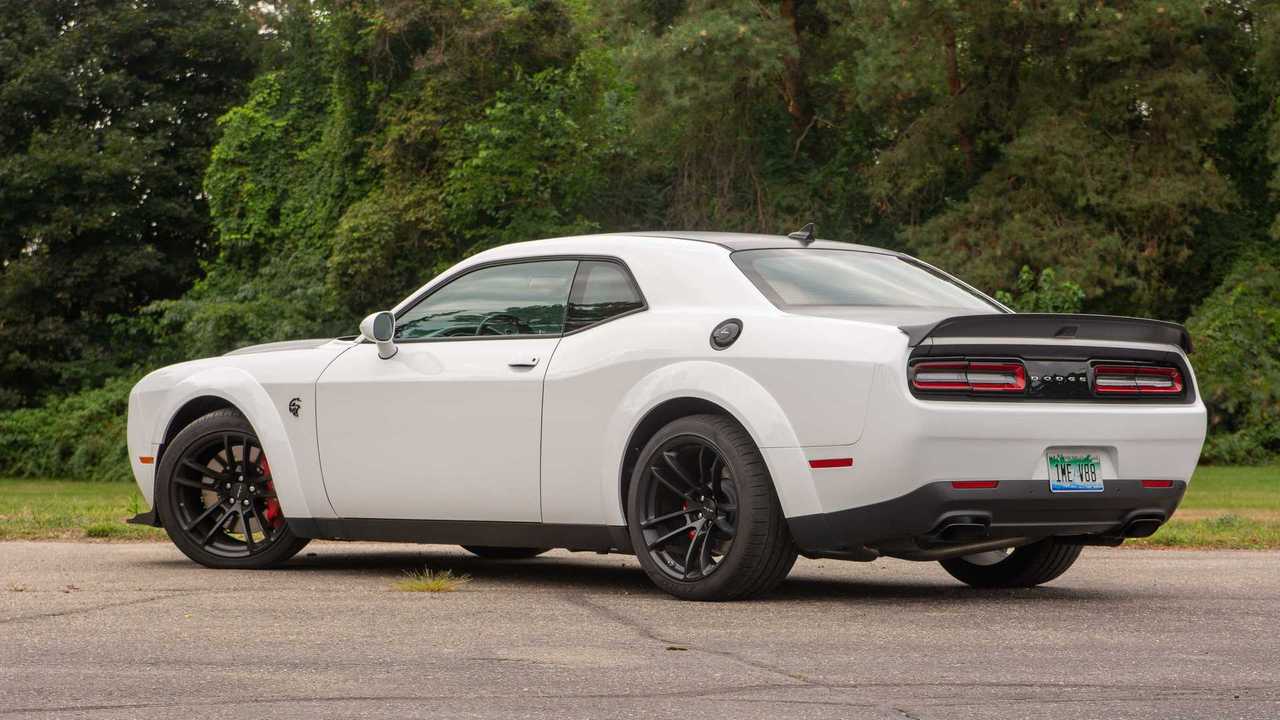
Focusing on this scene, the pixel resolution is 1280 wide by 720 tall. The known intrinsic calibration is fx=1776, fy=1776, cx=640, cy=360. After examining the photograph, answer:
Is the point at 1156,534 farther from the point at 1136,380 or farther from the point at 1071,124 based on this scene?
the point at 1071,124

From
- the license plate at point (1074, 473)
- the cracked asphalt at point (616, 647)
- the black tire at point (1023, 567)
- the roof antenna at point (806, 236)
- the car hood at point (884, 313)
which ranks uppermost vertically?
the roof antenna at point (806, 236)

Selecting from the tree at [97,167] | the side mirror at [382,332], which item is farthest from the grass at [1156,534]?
the tree at [97,167]

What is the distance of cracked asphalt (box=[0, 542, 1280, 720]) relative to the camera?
16.2ft

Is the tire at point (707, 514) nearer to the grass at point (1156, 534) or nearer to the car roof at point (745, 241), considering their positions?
the car roof at point (745, 241)

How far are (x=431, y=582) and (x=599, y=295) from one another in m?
1.48

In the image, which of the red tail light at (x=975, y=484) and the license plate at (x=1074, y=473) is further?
the license plate at (x=1074, y=473)

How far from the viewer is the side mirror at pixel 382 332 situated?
8219 millimetres

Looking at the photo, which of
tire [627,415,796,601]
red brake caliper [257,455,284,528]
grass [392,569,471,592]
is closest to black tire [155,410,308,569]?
red brake caliper [257,455,284,528]

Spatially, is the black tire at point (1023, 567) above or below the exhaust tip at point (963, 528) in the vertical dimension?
below

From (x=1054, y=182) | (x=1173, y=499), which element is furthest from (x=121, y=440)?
(x=1173, y=499)

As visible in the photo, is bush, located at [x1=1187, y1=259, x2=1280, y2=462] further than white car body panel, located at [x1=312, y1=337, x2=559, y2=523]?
Yes

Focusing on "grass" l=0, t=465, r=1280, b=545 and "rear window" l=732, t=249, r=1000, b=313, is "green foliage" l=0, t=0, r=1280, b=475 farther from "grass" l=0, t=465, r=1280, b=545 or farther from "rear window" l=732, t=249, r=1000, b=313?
"rear window" l=732, t=249, r=1000, b=313

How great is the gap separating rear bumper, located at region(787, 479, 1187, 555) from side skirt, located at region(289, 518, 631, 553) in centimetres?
103

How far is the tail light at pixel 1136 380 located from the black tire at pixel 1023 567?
945 millimetres
